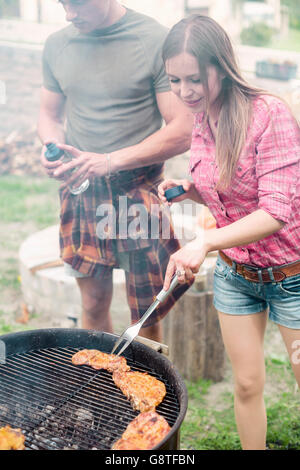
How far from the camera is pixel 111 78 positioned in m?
2.41

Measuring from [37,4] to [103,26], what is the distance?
234cm

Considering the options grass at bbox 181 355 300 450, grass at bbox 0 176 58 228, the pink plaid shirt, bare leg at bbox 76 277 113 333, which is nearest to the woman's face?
the pink plaid shirt

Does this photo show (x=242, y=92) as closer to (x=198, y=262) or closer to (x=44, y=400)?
(x=198, y=262)

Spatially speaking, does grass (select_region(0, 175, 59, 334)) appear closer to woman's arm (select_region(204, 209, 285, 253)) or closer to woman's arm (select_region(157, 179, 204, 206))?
woman's arm (select_region(157, 179, 204, 206))

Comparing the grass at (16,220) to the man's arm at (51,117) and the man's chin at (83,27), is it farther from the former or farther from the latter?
the man's chin at (83,27)

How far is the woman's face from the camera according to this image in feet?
→ 5.79

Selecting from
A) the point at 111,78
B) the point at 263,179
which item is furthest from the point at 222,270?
the point at 111,78

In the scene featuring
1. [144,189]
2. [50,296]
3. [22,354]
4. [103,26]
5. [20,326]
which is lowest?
[20,326]

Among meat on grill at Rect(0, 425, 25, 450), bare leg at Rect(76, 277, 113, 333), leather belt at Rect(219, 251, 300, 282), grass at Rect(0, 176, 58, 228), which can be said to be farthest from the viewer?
grass at Rect(0, 176, 58, 228)

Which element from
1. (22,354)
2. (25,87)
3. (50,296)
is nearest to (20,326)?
(50,296)

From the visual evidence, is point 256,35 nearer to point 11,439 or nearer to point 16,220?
point 16,220

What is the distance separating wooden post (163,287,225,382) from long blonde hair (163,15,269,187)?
1409mm

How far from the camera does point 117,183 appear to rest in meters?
2.57

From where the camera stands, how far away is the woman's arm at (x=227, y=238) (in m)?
1.77
